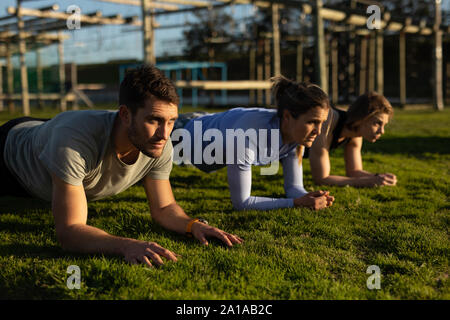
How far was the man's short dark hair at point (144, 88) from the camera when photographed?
2.54 m

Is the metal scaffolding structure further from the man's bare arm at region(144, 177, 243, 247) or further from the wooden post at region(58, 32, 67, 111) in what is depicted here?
the man's bare arm at region(144, 177, 243, 247)

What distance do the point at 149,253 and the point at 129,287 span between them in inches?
10.6

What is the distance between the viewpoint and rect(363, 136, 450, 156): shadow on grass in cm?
730

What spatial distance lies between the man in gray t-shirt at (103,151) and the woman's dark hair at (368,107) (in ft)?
6.98

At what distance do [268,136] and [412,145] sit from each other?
4954 mm

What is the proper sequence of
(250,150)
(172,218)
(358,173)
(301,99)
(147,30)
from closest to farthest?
(172,218), (301,99), (250,150), (358,173), (147,30)

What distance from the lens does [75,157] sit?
102 inches

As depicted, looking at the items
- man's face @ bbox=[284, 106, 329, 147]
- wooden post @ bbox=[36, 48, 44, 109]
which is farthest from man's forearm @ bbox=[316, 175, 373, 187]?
wooden post @ bbox=[36, 48, 44, 109]

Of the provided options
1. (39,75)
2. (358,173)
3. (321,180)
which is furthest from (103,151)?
(39,75)

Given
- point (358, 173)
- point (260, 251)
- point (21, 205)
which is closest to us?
point (260, 251)

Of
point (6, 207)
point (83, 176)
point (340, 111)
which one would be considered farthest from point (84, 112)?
point (340, 111)

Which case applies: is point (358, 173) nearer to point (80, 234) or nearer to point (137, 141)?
point (137, 141)

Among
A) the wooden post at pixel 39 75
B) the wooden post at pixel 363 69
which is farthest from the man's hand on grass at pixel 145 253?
the wooden post at pixel 39 75

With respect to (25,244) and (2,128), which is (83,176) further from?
(2,128)
